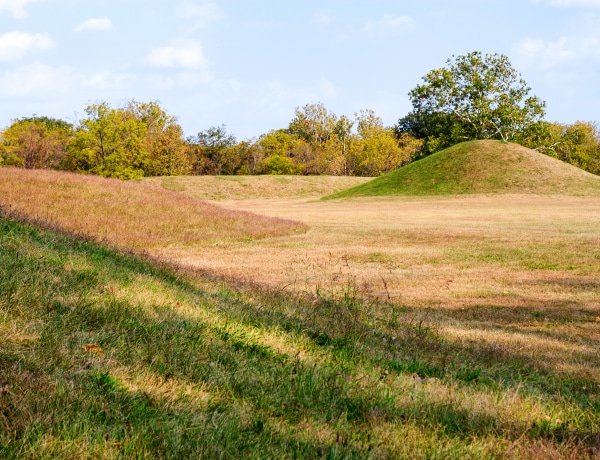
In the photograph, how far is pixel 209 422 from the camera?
403 centimetres

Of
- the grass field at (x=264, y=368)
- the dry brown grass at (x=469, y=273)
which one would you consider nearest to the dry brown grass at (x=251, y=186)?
the dry brown grass at (x=469, y=273)

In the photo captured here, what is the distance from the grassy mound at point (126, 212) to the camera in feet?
76.0

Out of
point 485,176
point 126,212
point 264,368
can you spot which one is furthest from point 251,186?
point 264,368

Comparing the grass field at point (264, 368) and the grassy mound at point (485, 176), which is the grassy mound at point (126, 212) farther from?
the grassy mound at point (485, 176)

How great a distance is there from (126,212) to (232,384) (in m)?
22.4

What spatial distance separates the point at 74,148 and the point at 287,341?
3198 inches

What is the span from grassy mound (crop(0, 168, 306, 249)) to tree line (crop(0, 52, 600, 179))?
173 ft

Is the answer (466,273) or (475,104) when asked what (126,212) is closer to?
(466,273)

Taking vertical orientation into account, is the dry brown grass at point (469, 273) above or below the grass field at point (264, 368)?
below

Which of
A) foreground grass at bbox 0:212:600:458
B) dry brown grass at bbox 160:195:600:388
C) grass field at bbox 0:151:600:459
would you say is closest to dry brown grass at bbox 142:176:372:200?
dry brown grass at bbox 160:195:600:388

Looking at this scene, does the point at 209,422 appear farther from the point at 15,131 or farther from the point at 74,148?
the point at 15,131

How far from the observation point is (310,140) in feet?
441

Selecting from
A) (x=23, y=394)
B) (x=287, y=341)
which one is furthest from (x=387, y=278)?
(x=23, y=394)

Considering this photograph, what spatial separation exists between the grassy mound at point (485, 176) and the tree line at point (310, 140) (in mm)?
22494
